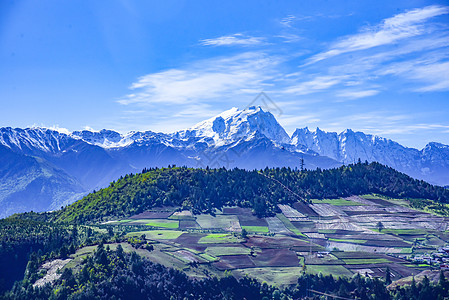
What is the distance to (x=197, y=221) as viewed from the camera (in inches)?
7451

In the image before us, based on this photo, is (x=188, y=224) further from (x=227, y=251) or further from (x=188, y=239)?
(x=227, y=251)

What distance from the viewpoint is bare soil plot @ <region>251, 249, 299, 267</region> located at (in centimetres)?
13150

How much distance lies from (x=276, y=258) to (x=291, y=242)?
2096cm

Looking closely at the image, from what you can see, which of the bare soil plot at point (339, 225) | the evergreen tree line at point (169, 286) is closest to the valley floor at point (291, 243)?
the bare soil plot at point (339, 225)

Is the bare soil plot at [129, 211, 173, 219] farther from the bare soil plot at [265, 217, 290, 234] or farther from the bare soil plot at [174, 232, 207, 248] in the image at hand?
the bare soil plot at [265, 217, 290, 234]

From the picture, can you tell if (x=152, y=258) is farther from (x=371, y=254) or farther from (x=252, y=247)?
(x=371, y=254)

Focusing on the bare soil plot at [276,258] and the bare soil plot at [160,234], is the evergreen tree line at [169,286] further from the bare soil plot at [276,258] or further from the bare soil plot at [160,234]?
the bare soil plot at [160,234]

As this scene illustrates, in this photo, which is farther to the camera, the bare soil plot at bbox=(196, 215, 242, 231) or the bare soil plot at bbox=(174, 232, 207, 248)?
the bare soil plot at bbox=(196, 215, 242, 231)

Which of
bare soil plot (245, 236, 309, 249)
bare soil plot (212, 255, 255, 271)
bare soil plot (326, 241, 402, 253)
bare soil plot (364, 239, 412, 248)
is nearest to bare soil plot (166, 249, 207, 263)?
bare soil plot (212, 255, 255, 271)

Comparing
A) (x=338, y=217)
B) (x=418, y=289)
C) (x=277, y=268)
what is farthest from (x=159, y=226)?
(x=418, y=289)

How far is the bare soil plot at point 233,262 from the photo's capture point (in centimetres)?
12650

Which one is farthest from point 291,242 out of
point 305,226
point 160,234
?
point 160,234

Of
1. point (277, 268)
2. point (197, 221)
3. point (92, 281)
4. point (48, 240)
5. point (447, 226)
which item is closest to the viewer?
point (92, 281)

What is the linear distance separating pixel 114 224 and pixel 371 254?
Result: 4000 inches
